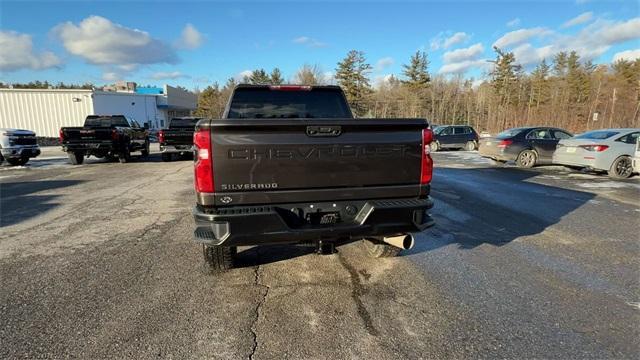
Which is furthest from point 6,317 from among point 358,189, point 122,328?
point 358,189

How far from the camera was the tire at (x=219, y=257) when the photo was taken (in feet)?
13.1

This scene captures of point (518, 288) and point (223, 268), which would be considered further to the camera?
point (223, 268)

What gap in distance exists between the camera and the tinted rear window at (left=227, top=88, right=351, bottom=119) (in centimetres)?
492

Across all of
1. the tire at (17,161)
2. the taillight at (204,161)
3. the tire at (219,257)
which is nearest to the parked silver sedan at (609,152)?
the tire at (219,257)

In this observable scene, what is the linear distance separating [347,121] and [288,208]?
0.97 metres

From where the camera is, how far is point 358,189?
3.48m

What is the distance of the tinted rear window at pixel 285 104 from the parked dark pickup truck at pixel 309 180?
175 centimetres

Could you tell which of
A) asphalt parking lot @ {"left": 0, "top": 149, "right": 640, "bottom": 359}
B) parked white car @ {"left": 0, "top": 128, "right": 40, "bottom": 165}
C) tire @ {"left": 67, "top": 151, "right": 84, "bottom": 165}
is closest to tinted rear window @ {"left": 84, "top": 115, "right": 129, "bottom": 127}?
tire @ {"left": 67, "top": 151, "right": 84, "bottom": 165}

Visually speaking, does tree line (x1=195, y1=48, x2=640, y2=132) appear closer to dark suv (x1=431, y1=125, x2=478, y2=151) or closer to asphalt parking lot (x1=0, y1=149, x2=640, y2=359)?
dark suv (x1=431, y1=125, x2=478, y2=151)

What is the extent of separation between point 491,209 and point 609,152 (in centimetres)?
681

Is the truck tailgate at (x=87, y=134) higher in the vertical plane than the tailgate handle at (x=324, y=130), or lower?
lower

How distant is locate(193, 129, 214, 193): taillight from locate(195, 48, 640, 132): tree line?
4373 centimetres

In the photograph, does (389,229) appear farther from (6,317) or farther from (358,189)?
(6,317)

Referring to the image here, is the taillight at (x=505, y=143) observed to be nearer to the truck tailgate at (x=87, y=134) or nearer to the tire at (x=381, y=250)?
the tire at (x=381, y=250)
